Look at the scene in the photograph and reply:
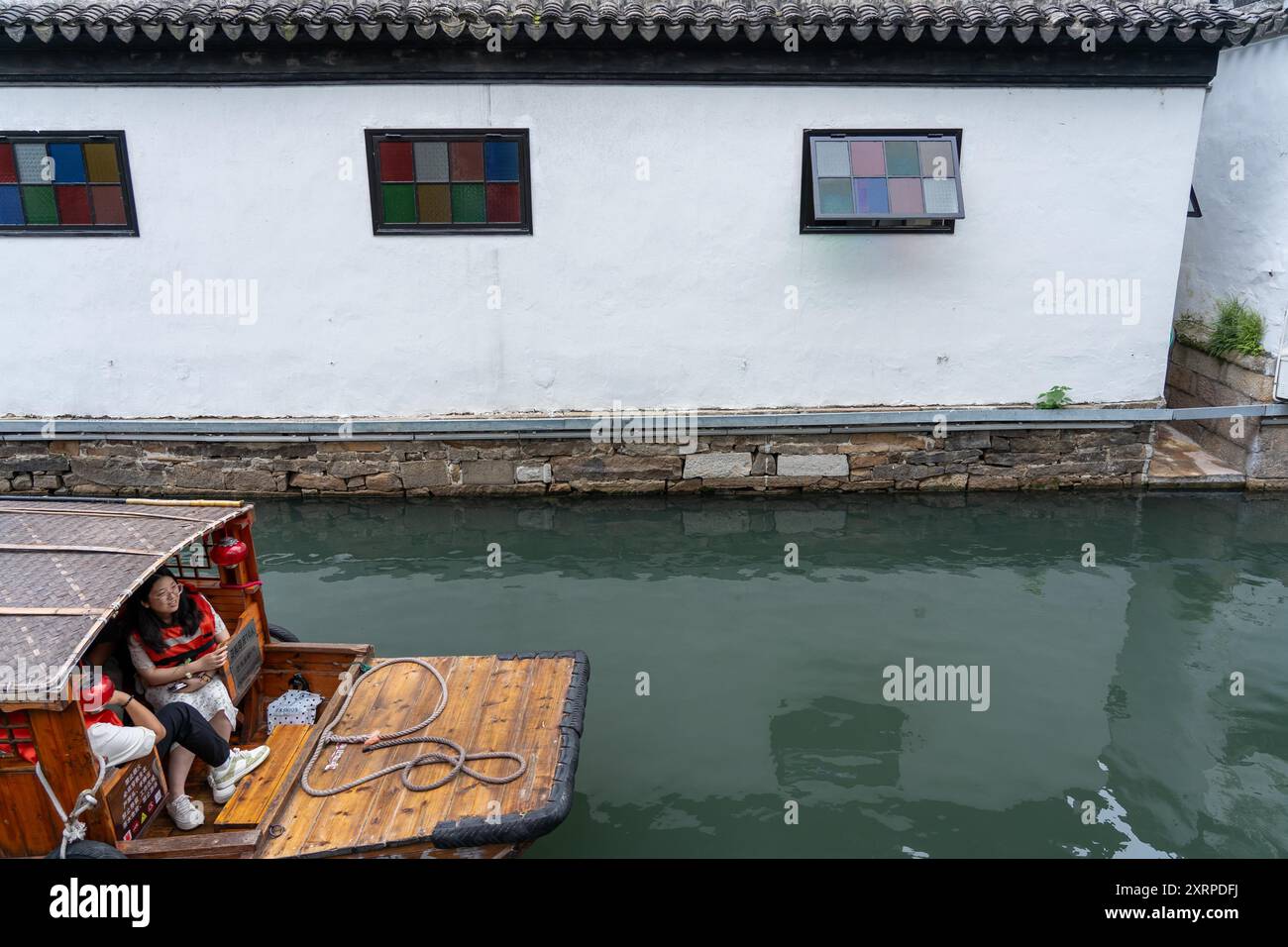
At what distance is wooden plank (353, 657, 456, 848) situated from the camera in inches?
195

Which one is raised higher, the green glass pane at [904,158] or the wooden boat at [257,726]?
the green glass pane at [904,158]

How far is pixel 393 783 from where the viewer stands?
5.33 metres

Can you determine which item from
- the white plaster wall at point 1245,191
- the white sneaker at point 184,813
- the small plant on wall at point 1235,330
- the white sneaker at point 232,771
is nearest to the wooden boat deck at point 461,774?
the white sneaker at point 232,771

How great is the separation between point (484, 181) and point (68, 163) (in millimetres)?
3944

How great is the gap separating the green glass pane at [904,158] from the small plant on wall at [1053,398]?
264 cm

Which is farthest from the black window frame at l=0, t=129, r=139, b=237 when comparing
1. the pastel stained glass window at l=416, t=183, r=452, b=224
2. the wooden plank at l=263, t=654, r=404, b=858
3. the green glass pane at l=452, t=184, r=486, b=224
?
the wooden plank at l=263, t=654, r=404, b=858

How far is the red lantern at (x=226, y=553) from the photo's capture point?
6.04 m

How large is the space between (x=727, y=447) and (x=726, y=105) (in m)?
3.34

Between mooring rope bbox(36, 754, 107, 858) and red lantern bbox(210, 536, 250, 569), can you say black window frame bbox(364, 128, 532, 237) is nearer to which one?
red lantern bbox(210, 536, 250, 569)

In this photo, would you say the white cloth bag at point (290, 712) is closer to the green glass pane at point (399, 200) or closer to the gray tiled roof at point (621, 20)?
the green glass pane at point (399, 200)

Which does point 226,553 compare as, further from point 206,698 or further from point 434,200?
point 434,200

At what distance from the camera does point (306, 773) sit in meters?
5.39

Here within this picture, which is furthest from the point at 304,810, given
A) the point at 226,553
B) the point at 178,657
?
the point at 226,553
